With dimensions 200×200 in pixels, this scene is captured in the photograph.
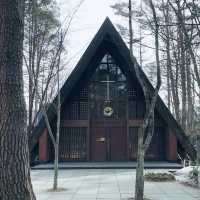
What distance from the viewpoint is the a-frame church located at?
1783 centimetres

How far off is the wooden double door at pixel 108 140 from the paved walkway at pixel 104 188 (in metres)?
4.44

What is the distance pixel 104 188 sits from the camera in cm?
995

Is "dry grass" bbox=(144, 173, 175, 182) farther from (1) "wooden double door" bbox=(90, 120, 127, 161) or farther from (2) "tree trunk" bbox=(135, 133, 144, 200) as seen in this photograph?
(1) "wooden double door" bbox=(90, 120, 127, 161)

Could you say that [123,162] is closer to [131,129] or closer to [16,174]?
[131,129]

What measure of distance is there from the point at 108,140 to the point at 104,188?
8173 millimetres

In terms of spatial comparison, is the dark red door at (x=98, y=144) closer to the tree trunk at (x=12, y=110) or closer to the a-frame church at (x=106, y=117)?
the a-frame church at (x=106, y=117)

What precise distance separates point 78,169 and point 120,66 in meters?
6.01

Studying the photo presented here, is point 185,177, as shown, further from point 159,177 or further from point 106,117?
point 106,117

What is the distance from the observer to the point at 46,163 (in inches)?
679

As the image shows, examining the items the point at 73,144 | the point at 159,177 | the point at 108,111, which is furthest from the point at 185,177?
the point at 73,144

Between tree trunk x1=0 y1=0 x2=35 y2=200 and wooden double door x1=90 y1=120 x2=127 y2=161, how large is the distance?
13.2 metres

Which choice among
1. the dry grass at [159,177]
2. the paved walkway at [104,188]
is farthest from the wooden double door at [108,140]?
the dry grass at [159,177]

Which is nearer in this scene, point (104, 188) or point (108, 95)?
point (104, 188)

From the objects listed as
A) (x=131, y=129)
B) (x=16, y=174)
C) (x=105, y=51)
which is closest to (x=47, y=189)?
(x=16, y=174)
